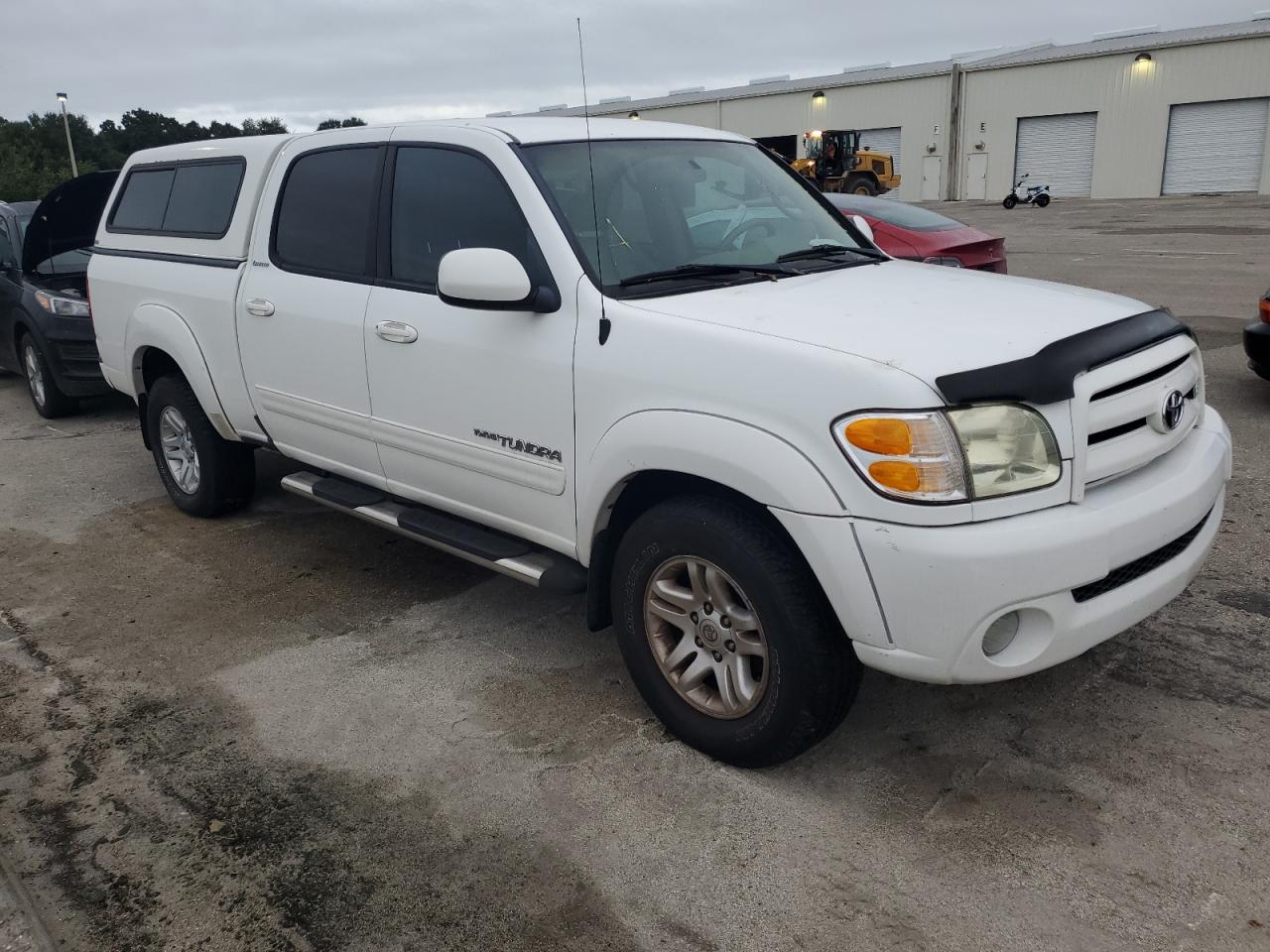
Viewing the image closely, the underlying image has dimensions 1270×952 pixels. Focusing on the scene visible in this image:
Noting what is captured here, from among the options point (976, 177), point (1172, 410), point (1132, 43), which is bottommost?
point (976, 177)

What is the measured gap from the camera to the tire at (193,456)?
5395 mm

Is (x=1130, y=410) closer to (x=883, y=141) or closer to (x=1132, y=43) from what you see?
(x=1132, y=43)

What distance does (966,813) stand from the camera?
294cm

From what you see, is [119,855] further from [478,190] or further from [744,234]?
[744,234]

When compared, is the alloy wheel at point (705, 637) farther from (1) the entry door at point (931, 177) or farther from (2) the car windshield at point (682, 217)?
(1) the entry door at point (931, 177)

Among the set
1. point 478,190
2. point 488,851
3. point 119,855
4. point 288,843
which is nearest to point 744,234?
point 478,190

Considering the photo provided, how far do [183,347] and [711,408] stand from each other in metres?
3.30

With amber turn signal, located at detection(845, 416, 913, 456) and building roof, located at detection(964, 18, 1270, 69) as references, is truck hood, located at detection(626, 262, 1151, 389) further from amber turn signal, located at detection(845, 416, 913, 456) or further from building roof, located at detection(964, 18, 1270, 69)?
building roof, located at detection(964, 18, 1270, 69)

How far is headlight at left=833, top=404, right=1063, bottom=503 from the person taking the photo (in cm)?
257

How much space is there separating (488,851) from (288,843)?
1.84 ft

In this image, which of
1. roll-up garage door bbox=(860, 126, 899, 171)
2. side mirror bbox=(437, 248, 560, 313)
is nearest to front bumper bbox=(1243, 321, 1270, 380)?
side mirror bbox=(437, 248, 560, 313)

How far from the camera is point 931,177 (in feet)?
146

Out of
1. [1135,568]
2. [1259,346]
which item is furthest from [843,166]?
[1135,568]

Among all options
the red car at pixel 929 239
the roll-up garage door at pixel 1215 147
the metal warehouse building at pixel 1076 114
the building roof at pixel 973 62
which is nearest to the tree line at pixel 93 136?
the building roof at pixel 973 62
